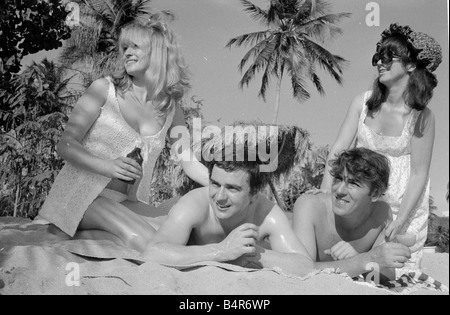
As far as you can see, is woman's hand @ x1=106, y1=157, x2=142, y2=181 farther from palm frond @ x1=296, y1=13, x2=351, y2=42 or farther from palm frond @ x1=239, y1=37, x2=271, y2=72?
palm frond @ x1=296, y1=13, x2=351, y2=42

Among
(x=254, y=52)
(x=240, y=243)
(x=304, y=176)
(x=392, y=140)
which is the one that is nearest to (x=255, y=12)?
(x=254, y=52)

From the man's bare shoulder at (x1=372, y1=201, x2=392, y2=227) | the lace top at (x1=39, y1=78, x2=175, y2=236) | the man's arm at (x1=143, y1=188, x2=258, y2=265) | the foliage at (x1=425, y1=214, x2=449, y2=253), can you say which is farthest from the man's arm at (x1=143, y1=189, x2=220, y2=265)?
the foliage at (x1=425, y1=214, x2=449, y2=253)

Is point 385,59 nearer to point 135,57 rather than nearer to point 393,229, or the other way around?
point 393,229

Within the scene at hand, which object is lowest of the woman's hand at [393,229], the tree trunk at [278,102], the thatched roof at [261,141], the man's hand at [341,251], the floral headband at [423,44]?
the man's hand at [341,251]

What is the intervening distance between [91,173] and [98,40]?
71.5 inches

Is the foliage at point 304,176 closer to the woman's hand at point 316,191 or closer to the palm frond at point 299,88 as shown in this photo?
the palm frond at point 299,88

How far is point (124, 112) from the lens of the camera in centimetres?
179

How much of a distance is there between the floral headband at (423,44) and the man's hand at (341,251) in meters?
0.66

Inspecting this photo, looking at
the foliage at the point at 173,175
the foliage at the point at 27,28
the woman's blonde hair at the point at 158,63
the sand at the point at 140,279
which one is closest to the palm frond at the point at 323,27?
the foliage at the point at 173,175

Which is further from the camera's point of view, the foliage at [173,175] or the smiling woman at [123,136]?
the foliage at [173,175]

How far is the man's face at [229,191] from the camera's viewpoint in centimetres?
146

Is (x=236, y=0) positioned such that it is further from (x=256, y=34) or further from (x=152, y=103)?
(x=152, y=103)
